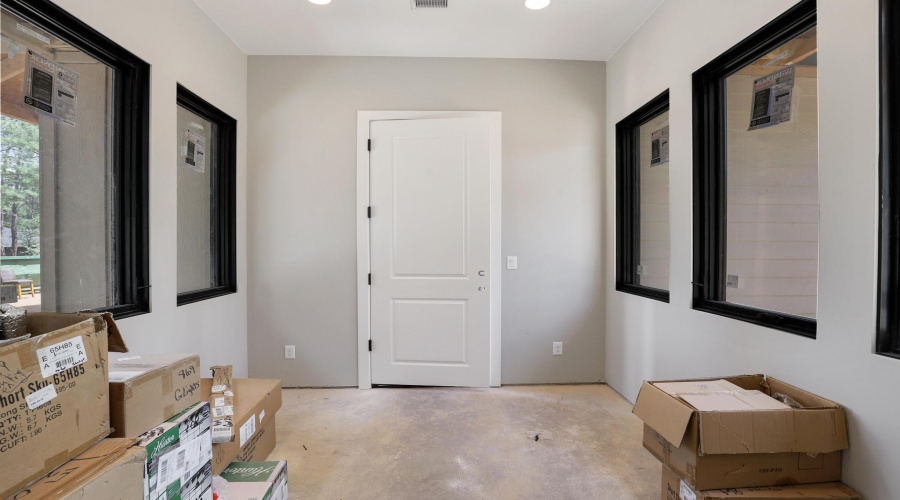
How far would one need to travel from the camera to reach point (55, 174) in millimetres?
1807

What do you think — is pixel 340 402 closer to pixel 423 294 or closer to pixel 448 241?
pixel 423 294

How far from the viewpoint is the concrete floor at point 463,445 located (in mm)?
2012

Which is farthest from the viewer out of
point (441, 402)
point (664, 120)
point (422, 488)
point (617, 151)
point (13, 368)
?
point (617, 151)

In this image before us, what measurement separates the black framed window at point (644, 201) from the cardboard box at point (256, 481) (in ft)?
7.50

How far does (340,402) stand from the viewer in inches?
122

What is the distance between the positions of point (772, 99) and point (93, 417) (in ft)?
8.68

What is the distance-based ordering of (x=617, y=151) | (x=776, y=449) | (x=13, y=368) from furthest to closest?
1. (x=617, y=151)
2. (x=776, y=449)
3. (x=13, y=368)

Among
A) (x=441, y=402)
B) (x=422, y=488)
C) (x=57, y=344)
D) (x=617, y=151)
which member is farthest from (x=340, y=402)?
(x=617, y=151)

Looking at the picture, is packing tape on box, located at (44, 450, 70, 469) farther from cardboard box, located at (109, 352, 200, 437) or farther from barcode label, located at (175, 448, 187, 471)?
barcode label, located at (175, 448, 187, 471)

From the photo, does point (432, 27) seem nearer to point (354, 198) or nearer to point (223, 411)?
point (354, 198)

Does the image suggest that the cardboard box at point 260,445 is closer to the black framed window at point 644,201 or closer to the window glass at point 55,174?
the window glass at point 55,174

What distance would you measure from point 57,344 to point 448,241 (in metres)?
2.57

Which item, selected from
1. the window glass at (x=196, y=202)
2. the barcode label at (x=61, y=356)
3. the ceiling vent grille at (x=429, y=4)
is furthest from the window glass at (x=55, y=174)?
the ceiling vent grille at (x=429, y=4)

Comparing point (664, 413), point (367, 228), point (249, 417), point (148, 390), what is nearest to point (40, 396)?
point (148, 390)
